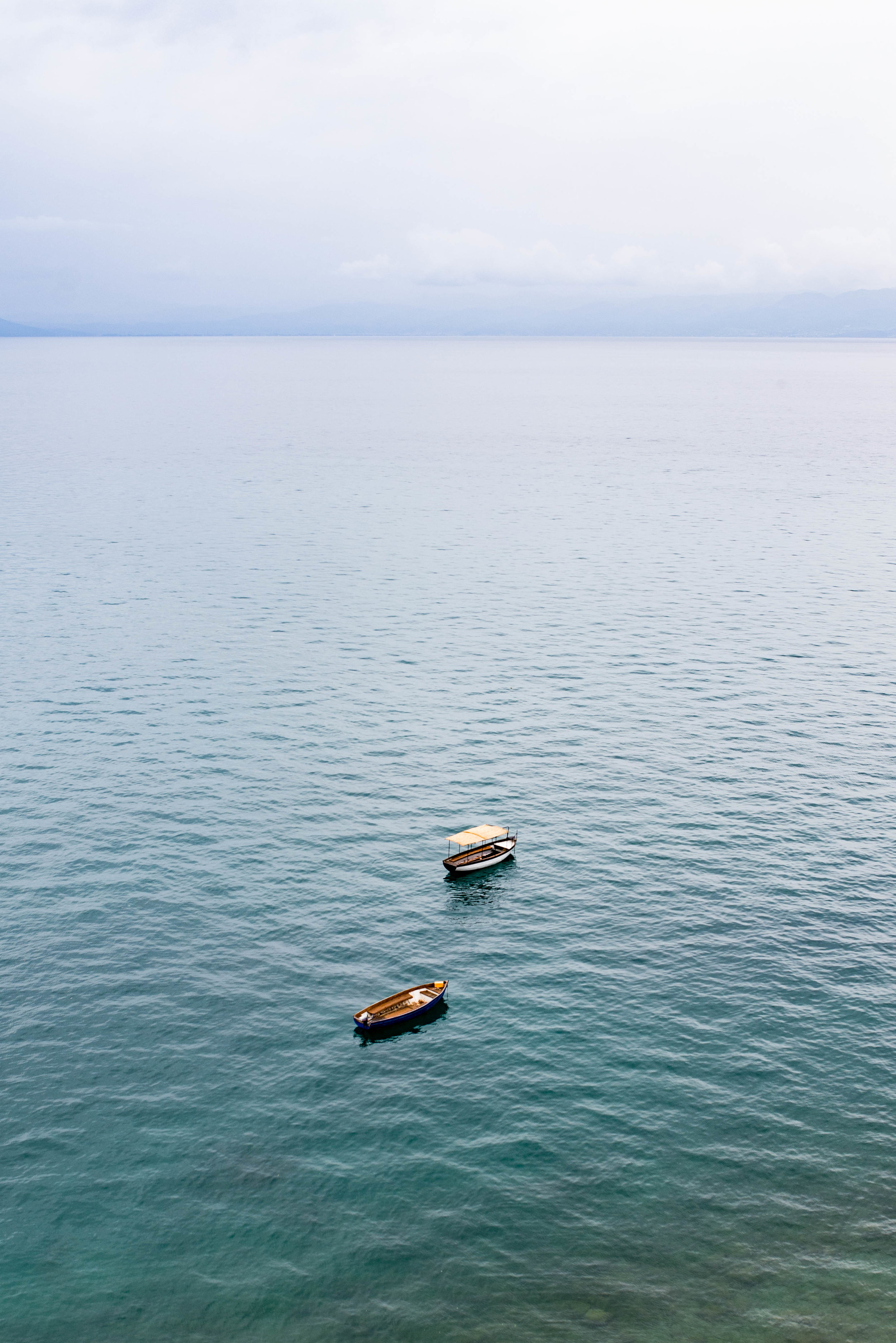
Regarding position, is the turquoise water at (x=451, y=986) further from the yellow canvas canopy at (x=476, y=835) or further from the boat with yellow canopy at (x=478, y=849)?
the yellow canvas canopy at (x=476, y=835)

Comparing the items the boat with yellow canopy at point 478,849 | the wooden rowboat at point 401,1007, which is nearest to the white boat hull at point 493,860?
the boat with yellow canopy at point 478,849

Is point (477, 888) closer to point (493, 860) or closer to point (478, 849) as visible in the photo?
point (493, 860)

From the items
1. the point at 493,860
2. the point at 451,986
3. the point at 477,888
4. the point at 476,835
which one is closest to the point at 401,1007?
the point at 451,986

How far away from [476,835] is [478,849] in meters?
1.18

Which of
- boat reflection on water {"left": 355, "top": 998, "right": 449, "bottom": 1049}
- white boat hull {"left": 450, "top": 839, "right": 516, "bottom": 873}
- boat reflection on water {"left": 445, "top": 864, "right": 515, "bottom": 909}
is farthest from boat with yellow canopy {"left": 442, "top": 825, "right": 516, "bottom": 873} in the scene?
boat reflection on water {"left": 355, "top": 998, "right": 449, "bottom": 1049}

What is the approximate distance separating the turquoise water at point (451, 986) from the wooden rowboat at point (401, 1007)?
4.16ft

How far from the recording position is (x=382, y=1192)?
5562 centimetres

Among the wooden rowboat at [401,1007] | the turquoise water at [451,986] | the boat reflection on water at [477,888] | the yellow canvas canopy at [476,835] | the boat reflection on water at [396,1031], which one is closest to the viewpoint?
the turquoise water at [451,986]

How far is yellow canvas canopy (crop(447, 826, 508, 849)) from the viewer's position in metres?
83.5

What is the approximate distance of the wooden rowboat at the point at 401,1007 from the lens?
214ft

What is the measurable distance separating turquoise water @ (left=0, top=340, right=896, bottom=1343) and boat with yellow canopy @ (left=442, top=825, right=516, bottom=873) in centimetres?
110

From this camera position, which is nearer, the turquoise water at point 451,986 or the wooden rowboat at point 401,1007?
the turquoise water at point 451,986

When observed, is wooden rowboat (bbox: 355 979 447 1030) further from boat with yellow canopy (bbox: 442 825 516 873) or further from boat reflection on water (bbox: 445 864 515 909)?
boat with yellow canopy (bbox: 442 825 516 873)

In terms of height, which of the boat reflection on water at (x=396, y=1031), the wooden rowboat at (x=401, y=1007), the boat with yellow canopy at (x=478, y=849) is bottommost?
the boat reflection on water at (x=396, y=1031)
